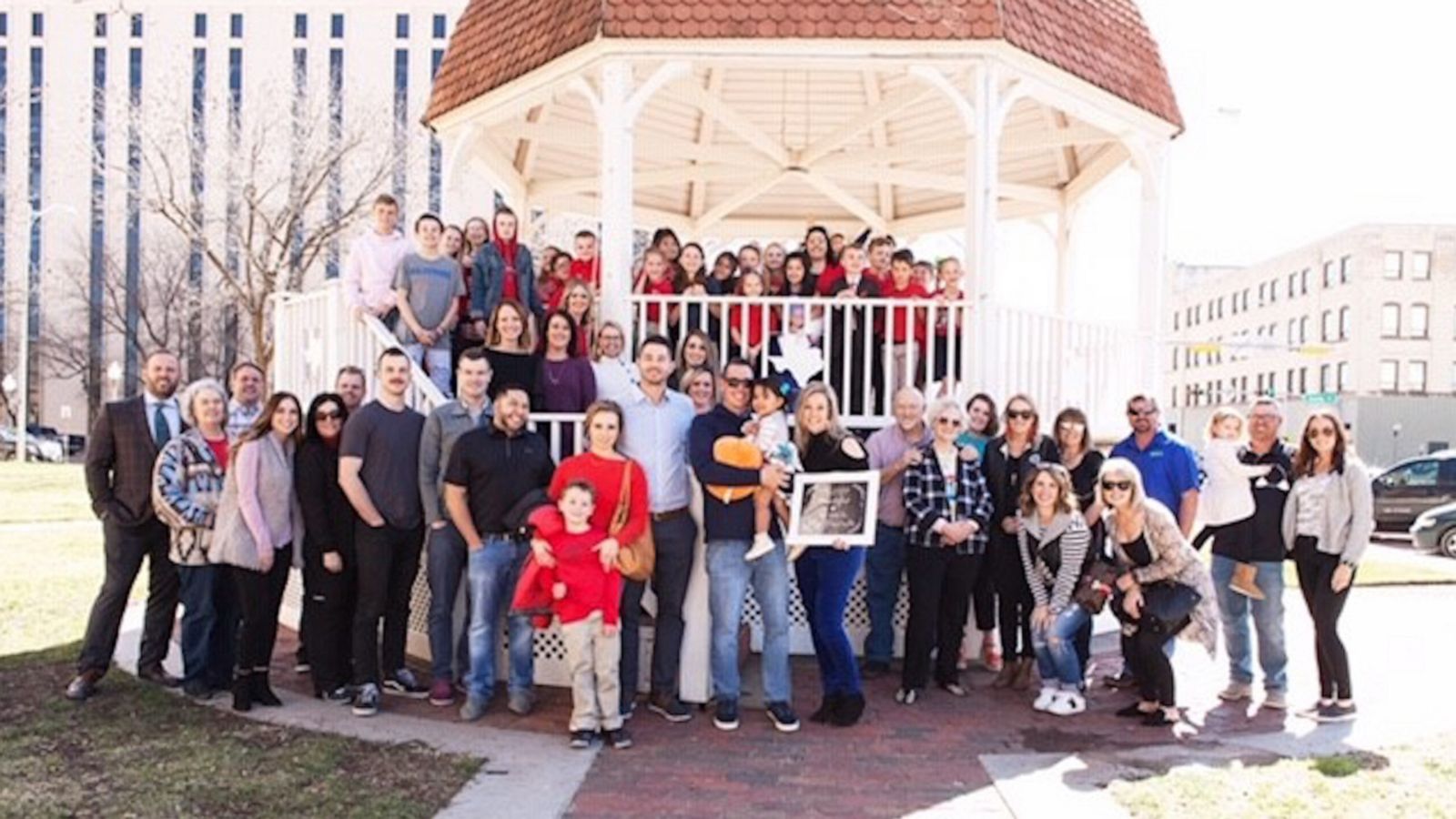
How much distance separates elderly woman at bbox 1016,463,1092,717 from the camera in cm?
743

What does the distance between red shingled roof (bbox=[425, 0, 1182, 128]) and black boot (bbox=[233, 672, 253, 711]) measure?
187 inches

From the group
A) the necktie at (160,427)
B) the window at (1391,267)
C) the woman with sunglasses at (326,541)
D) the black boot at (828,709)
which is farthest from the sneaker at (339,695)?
the window at (1391,267)

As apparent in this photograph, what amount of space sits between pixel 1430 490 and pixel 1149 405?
69.0 feet

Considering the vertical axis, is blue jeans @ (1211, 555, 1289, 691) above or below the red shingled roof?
below

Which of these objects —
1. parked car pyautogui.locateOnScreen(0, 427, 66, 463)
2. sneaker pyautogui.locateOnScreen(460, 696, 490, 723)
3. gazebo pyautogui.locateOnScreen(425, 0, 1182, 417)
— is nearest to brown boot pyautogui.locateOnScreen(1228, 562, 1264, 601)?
Result: gazebo pyautogui.locateOnScreen(425, 0, 1182, 417)

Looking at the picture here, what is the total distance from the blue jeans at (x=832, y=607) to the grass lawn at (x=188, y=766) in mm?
2054

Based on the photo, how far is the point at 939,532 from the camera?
747 centimetres

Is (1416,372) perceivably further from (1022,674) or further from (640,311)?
(640,311)

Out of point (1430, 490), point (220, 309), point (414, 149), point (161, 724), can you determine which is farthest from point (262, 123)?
point (161, 724)

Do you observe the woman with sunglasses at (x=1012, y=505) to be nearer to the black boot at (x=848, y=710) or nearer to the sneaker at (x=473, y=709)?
the black boot at (x=848, y=710)

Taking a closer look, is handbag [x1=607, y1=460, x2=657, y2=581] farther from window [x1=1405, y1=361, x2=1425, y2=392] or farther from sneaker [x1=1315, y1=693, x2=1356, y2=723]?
window [x1=1405, y1=361, x2=1425, y2=392]

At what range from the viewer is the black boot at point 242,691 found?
7.11 meters

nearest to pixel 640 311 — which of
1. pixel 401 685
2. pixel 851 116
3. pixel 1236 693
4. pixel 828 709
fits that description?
pixel 401 685

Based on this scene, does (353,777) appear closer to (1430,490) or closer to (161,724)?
(161,724)
